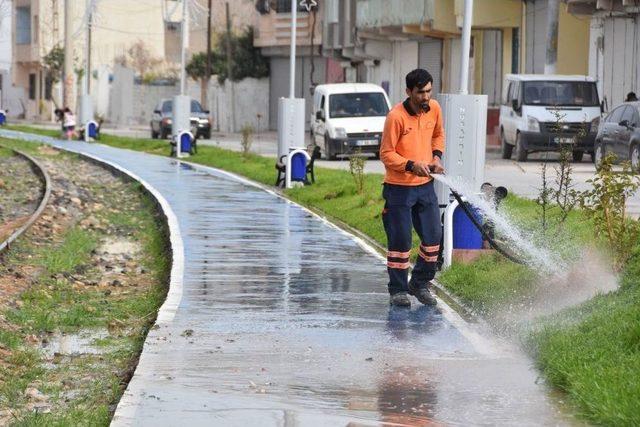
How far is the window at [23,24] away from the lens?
298ft

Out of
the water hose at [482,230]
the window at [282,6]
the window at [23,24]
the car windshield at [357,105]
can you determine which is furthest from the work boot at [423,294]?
the window at [23,24]

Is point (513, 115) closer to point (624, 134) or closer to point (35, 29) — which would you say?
point (624, 134)

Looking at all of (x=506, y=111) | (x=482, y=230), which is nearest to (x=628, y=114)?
(x=506, y=111)

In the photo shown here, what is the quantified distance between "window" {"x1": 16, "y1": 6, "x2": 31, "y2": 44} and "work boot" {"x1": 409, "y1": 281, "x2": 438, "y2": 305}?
8106cm

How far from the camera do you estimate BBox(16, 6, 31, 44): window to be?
298ft

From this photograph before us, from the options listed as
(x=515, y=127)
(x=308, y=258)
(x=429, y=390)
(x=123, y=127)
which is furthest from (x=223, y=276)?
(x=123, y=127)

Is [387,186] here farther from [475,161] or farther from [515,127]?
[515,127]

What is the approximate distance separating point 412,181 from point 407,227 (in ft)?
1.17

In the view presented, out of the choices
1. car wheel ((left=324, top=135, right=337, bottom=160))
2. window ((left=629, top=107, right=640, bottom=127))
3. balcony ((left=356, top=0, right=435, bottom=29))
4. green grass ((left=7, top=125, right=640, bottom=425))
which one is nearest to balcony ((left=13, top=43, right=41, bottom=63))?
balcony ((left=356, top=0, right=435, bottom=29))

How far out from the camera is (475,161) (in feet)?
48.3

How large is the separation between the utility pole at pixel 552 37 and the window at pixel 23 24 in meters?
54.7

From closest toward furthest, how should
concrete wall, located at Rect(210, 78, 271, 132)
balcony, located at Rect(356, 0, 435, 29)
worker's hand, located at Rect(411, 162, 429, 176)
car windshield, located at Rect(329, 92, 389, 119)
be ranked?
worker's hand, located at Rect(411, 162, 429, 176) < car windshield, located at Rect(329, 92, 389, 119) < balcony, located at Rect(356, 0, 435, 29) < concrete wall, located at Rect(210, 78, 271, 132)

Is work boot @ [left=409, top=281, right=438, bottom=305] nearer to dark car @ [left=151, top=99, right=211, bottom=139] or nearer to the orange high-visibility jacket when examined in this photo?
the orange high-visibility jacket

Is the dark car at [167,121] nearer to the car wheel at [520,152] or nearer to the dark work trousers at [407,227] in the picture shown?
the car wheel at [520,152]
